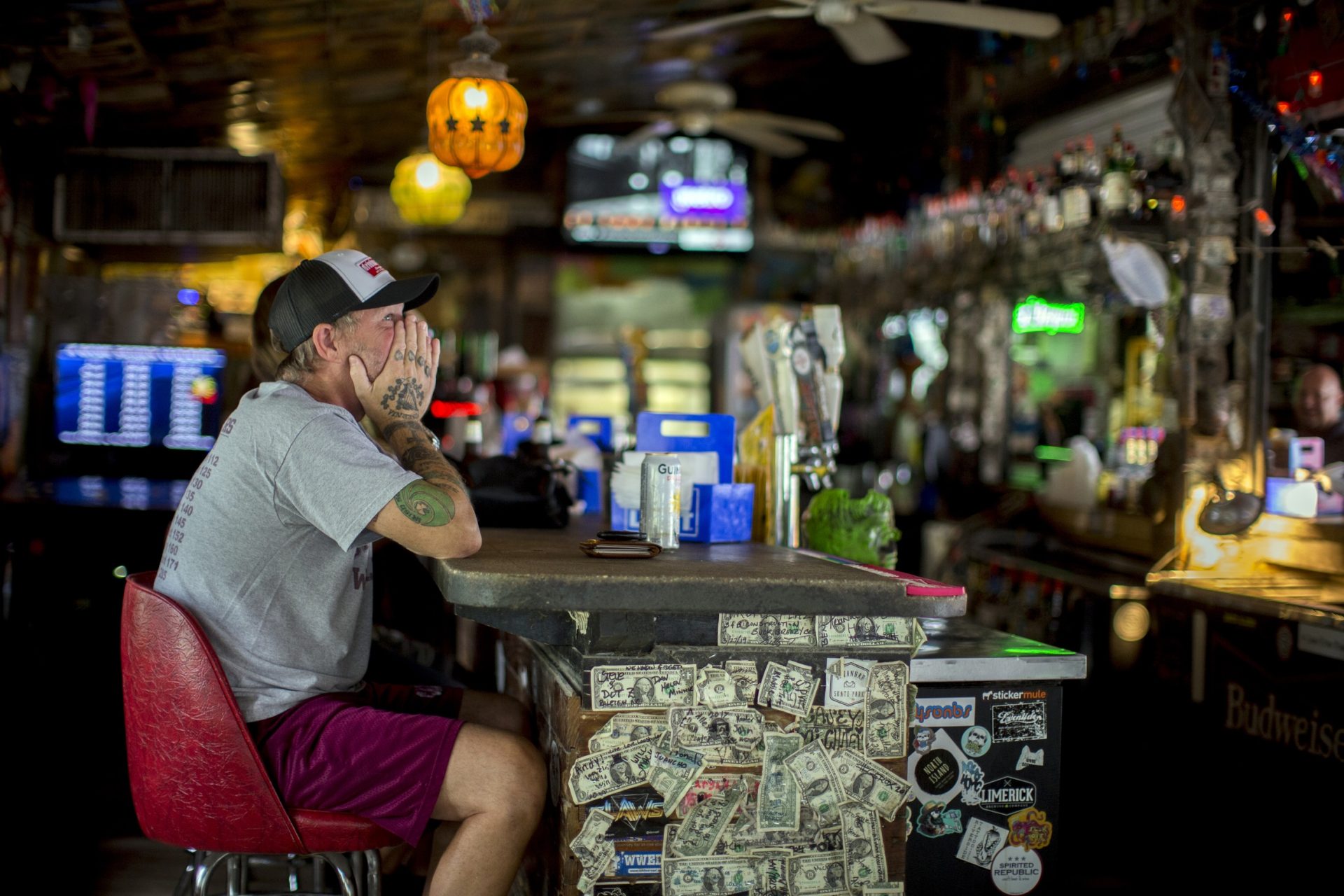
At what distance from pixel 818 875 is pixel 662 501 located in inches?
32.2

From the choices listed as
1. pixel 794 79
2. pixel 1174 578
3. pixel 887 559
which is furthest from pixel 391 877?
pixel 794 79

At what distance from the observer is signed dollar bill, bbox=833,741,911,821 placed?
7.02 feet

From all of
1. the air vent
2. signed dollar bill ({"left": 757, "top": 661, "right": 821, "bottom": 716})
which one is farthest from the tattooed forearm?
the air vent

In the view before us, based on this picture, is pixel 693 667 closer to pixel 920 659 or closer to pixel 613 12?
pixel 920 659

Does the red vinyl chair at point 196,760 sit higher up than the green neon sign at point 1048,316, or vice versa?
the green neon sign at point 1048,316

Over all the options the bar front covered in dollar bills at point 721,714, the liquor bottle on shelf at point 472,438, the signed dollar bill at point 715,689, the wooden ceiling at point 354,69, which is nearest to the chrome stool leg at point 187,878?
the bar front covered in dollar bills at point 721,714

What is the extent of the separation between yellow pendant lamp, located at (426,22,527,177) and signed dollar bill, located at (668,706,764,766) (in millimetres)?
2706

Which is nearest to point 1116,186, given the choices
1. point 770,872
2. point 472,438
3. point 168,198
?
point 472,438

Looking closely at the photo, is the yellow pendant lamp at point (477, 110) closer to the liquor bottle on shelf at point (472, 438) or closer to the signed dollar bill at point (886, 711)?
the liquor bottle on shelf at point (472, 438)

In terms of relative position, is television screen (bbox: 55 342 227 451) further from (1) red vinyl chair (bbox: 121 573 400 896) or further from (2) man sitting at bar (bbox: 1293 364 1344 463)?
(2) man sitting at bar (bbox: 1293 364 1344 463)

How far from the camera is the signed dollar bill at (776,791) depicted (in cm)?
210

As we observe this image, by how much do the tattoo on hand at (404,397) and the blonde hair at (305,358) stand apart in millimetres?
148

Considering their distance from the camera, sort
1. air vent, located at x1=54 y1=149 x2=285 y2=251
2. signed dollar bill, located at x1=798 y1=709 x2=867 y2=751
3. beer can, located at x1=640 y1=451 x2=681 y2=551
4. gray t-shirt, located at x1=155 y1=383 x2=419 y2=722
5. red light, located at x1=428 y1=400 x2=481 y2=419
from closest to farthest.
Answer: gray t-shirt, located at x1=155 y1=383 x2=419 y2=722, signed dollar bill, located at x1=798 y1=709 x2=867 y2=751, beer can, located at x1=640 y1=451 x2=681 y2=551, air vent, located at x1=54 y1=149 x2=285 y2=251, red light, located at x1=428 y1=400 x2=481 y2=419

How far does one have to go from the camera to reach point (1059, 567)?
208 inches
